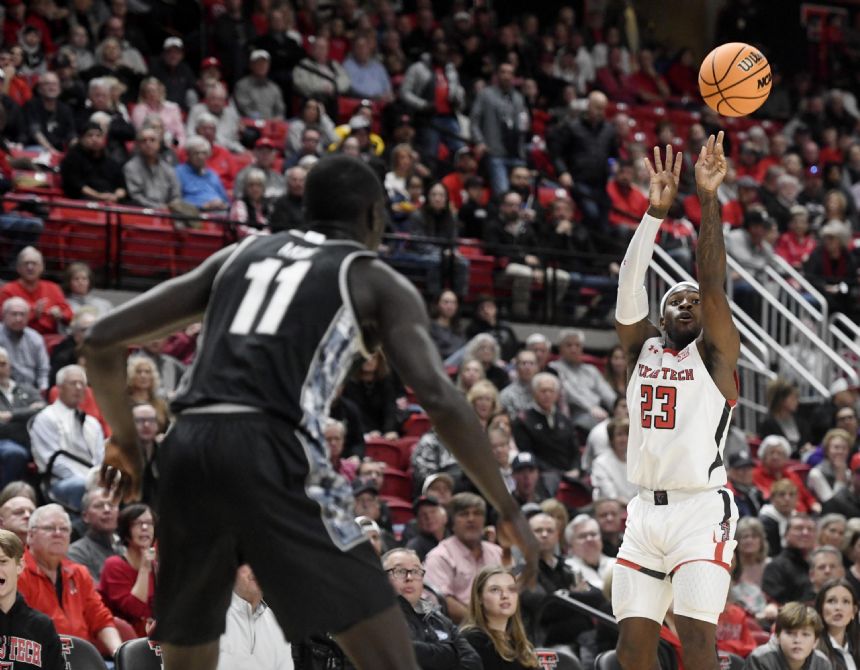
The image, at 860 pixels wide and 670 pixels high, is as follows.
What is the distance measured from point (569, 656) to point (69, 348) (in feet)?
17.0

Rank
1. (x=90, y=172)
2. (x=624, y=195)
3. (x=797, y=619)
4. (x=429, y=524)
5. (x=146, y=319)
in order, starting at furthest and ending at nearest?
(x=624, y=195)
(x=90, y=172)
(x=429, y=524)
(x=797, y=619)
(x=146, y=319)

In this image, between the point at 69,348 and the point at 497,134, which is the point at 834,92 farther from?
the point at 69,348

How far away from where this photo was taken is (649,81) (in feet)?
79.2

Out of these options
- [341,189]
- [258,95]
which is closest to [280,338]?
[341,189]

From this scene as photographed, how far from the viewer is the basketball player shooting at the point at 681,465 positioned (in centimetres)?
730

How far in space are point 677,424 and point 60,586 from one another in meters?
3.76

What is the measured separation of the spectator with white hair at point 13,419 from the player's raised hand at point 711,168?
5.51 m

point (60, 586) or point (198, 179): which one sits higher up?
point (198, 179)

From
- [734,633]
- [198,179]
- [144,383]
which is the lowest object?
[734,633]

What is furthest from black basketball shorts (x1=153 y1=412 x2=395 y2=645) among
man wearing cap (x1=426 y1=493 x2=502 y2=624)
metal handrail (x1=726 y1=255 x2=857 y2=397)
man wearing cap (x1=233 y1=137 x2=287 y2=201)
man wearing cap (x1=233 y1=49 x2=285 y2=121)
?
man wearing cap (x1=233 y1=49 x2=285 y2=121)

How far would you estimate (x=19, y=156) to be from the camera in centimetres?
1492

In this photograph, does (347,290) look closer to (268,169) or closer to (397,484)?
(397,484)

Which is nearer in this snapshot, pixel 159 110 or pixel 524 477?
pixel 524 477

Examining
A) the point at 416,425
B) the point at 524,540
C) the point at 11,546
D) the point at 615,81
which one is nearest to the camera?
the point at 524,540
